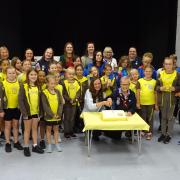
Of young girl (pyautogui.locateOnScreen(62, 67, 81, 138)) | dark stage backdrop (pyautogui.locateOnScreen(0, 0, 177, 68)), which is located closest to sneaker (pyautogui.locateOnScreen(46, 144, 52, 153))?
young girl (pyautogui.locateOnScreen(62, 67, 81, 138))

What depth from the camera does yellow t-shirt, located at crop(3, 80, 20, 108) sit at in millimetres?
4484

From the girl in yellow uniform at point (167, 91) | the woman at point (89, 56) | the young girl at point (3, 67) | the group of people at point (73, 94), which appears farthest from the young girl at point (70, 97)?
the girl in yellow uniform at point (167, 91)

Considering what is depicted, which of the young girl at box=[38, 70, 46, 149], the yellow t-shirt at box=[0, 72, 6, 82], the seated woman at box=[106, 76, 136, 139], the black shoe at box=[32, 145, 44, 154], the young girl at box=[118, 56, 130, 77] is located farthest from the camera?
the young girl at box=[118, 56, 130, 77]

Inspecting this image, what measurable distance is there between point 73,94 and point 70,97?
0.07m

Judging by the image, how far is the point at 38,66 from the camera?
556cm

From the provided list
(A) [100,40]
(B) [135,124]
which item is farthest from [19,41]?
(B) [135,124]

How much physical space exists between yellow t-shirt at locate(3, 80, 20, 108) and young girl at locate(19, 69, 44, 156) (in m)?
0.17

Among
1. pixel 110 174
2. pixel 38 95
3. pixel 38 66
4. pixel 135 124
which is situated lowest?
pixel 110 174

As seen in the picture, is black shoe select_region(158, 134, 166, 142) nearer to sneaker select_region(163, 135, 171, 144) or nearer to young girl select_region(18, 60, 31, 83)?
sneaker select_region(163, 135, 171, 144)

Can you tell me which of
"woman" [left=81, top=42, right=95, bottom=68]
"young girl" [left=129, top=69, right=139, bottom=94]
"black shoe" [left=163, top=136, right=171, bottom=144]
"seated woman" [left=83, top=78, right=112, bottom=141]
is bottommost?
"black shoe" [left=163, top=136, right=171, bottom=144]

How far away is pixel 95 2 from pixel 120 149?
6.05 meters

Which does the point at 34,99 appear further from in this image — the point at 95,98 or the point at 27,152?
the point at 95,98

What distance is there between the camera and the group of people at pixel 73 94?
14.7 ft

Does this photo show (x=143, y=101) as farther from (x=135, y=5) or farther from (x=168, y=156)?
(x=135, y=5)
